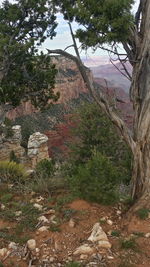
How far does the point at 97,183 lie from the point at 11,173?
345cm

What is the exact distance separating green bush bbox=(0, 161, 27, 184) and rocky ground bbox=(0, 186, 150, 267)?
1712mm

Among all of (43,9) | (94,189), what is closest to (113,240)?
(94,189)

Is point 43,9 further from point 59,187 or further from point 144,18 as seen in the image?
point 59,187

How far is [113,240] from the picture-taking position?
18.2 ft

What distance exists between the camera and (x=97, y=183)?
6410 mm

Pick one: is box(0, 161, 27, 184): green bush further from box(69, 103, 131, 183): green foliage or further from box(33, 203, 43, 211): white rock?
box(69, 103, 131, 183): green foliage

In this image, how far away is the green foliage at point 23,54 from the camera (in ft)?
37.6

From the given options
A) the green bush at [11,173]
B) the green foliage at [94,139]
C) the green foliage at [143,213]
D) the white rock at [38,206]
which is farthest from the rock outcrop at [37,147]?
the green foliage at [143,213]

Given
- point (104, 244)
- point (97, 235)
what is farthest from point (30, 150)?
point (104, 244)

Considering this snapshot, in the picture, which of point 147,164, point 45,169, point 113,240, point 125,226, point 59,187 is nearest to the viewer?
point 113,240

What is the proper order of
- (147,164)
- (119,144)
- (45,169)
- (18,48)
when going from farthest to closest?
1. (119,144)
2. (18,48)
3. (45,169)
4. (147,164)

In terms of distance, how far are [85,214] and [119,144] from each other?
42.7 feet

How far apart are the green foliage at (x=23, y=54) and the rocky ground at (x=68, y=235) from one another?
19.5 feet

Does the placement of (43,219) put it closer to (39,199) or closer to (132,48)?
(39,199)
